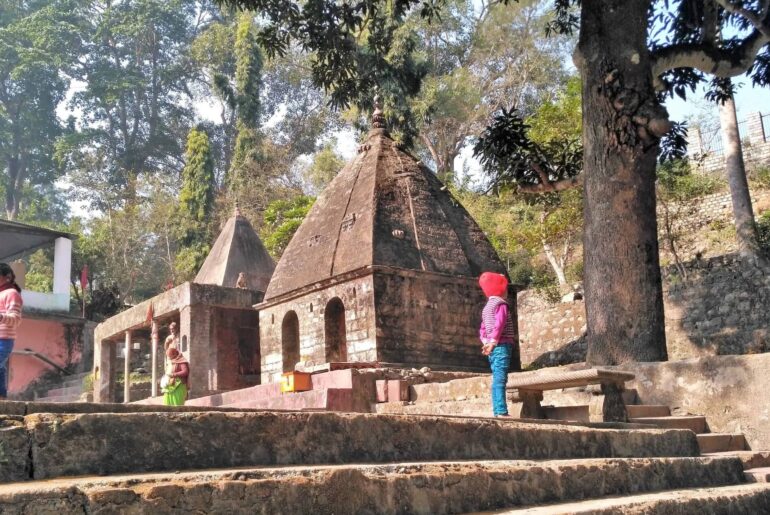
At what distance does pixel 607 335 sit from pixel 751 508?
410 centimetres

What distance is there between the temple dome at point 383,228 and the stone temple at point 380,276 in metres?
0.02

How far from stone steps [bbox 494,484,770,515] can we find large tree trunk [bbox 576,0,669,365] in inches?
140

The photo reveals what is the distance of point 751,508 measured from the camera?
14.5ft

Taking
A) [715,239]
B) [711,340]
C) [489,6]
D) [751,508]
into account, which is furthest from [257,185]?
[751,508]

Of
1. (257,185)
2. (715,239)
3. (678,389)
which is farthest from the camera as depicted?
(257,185)

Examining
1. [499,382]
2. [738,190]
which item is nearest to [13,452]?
[499,382]

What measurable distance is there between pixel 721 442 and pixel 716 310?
10833mm

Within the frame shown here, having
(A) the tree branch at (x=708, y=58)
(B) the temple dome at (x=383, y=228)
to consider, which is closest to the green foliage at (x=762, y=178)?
(B) the temple dome at (x=383, y=228)

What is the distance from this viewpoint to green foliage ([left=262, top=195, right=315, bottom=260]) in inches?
975

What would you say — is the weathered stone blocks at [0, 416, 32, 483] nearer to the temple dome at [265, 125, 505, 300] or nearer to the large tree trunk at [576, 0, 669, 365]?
the large tree trunk at [576, 0, 669, 365]

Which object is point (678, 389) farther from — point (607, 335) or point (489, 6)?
point (489, 6)

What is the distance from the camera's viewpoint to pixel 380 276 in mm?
12578

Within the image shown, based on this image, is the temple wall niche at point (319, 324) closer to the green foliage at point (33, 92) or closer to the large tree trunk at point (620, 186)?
the large tree trunk at point (620, 186)

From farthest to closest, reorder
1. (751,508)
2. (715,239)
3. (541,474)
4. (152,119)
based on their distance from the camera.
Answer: (152,119)
(715,239)
(751,508)
(541,474)
